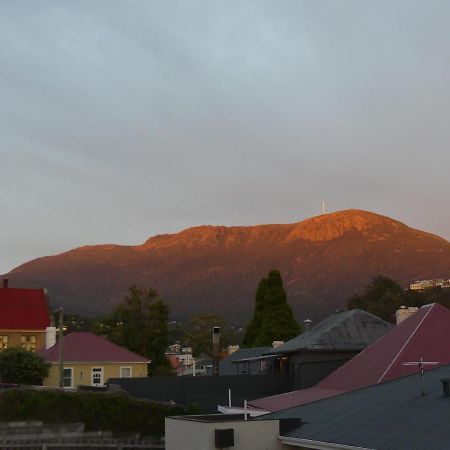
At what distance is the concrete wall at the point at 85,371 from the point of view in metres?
40.8

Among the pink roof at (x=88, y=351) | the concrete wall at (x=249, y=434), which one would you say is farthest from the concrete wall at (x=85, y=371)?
the concrete wall at (x=249, y=434)

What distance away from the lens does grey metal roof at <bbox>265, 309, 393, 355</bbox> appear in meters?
33.4

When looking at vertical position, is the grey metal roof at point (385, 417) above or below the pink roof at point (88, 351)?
below

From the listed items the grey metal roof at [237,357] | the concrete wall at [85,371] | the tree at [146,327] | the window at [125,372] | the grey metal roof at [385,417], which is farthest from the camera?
the tree at [146,327]

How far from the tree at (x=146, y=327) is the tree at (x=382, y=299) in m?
33.5

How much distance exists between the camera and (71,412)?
97.5 ft

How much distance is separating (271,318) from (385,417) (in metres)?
45.6

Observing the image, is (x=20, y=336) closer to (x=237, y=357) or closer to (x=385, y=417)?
(x=237, y=357)

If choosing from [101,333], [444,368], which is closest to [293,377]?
[444,368]

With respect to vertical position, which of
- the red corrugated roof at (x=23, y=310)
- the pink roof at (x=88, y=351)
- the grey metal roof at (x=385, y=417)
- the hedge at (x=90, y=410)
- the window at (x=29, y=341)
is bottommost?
the hedge at (x=90, y=410)

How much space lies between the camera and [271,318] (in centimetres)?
5953

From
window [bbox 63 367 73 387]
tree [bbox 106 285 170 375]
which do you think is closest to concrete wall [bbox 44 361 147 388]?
window [bbox 63 367 73 387]

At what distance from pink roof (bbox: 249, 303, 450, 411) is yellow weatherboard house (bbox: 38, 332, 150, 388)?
1562 cm

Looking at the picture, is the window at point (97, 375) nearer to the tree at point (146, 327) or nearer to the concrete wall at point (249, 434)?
the tree at point (146, 327)
